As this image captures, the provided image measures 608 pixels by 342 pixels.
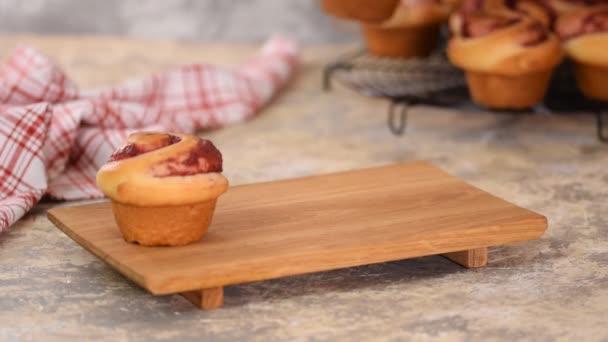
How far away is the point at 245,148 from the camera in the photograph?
2.08 meters

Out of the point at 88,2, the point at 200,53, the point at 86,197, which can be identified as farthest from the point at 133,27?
the point at 86,197

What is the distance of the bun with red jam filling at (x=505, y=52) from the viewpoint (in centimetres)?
191

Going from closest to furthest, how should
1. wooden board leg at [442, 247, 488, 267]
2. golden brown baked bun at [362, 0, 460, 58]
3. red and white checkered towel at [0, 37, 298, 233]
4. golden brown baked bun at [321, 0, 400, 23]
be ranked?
wooden board leg at [442, 247, 488, 267] < red and white checkered towel at [0, 37, 298, 233] < golden brown baked bun at [321, 0, 400, 23] < golden brown baked bun at [362, 0, 460, 58]

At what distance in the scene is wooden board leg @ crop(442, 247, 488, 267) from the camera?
54.8 inches

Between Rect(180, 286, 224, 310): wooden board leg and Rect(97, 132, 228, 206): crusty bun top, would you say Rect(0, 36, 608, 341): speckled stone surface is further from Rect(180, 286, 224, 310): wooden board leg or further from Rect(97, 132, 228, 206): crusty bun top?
Rect(97, 132, 228, 206): crusty bun top

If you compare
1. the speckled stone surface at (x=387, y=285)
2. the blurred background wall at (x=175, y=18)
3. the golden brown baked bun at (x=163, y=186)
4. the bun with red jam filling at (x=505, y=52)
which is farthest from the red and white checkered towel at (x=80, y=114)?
the blurred background wall at (x=175, y=18)

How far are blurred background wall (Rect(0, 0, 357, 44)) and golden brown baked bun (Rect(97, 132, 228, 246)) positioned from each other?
Answer: 2014 mm

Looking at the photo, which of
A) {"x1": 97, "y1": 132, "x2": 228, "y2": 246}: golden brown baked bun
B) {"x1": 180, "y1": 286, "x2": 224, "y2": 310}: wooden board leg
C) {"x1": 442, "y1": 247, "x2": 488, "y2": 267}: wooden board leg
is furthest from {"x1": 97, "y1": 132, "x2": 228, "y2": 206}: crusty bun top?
{"x1": 442, "y1": 247, "x2": 488, "y2": 267}: wooden board leg

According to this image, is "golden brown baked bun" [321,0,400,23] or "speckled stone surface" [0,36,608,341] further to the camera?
"golden brown baked bun" [321,0,400,23]

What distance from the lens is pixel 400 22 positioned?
223 cm

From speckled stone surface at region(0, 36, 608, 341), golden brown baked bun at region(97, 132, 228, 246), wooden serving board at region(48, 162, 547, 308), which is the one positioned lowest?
speckled stone surface at region(0, 36, 608, 341)

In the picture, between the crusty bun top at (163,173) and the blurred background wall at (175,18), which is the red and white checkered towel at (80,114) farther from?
the blurred background wall at (175,18)

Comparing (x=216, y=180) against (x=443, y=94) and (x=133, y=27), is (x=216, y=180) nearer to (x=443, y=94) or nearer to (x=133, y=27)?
(x=443, y=94)

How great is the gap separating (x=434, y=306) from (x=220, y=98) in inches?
43.3
